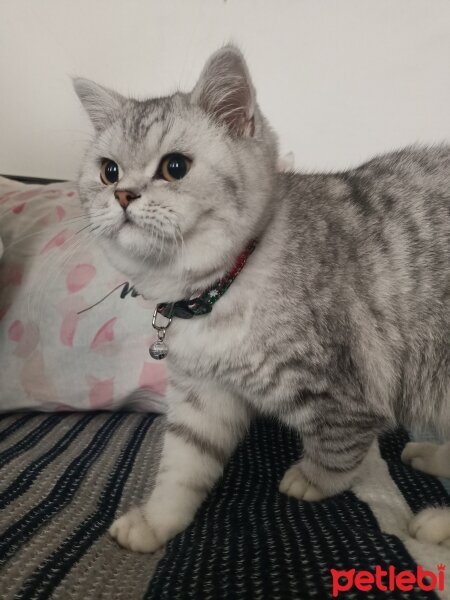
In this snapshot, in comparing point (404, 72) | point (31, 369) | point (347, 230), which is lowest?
point (31, 369)

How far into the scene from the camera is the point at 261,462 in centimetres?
92

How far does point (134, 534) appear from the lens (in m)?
0.67

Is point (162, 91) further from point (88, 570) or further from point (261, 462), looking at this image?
point (88, 570)

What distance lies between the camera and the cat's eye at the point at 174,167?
0.74 metres

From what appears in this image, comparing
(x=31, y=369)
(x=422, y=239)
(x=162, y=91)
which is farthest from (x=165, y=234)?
(x=162, y=91)

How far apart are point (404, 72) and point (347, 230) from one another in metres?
1.12

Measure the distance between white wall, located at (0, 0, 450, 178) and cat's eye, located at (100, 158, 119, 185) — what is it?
846 millimetres

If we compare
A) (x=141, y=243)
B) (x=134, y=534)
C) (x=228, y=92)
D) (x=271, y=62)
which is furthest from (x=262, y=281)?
(x=271, y=62)

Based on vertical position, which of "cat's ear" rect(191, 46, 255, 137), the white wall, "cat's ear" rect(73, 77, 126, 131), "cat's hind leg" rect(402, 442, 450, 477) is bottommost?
"cat's hind leg" rect(402, 442, 450, 477)

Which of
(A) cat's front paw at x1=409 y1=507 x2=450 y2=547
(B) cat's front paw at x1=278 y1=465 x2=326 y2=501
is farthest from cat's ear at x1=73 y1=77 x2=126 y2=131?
(A) cat's front paw at x1=409 y1=507 x2=450 y2=547

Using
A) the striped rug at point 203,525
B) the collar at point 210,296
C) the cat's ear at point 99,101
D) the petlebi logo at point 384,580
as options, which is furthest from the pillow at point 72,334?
the petlebi logo at point 384,580

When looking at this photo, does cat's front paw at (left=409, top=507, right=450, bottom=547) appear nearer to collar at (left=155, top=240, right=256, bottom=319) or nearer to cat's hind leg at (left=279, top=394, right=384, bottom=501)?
cat's hind leg at (left=279, top=394, right=384, bottom=501)

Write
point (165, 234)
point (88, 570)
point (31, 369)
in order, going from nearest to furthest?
point (88, 570) < point (165, 234) < point (31, 369)

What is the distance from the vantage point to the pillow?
115 cm
